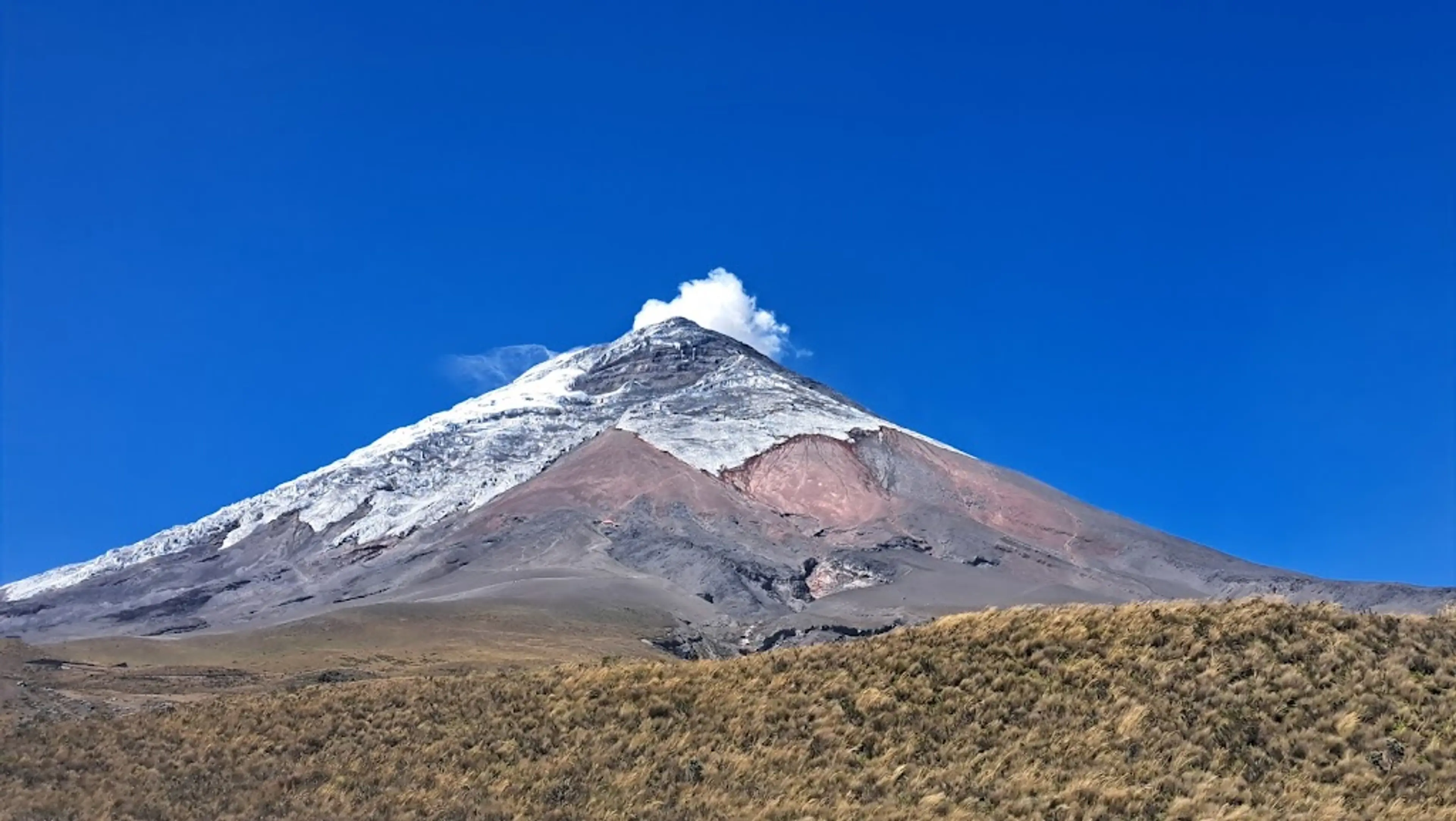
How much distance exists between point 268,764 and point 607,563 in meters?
95.4

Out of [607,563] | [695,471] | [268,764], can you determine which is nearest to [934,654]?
[268,764]

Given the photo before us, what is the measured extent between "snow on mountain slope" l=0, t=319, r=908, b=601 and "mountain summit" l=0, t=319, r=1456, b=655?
20.7 inches

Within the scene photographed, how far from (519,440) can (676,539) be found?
169 ft

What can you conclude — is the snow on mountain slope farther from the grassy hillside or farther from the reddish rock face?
the grassy hillside

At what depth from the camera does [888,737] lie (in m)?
19.8

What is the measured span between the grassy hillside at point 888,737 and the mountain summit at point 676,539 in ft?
206

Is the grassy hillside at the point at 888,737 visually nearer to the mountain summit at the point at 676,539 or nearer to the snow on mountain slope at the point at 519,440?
the mountain summit at the point at 676,539

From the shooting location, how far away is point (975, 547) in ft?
409

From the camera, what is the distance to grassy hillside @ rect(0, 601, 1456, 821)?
17.5 metres

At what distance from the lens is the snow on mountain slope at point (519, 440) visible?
146 meters

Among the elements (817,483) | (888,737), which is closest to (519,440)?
(817,483)

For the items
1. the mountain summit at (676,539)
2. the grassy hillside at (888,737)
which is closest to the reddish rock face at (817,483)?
the mountain summit at (676,539)

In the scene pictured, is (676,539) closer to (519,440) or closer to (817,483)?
(817,483)

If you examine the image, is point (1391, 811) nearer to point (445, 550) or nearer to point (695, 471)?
point (445, 550)
